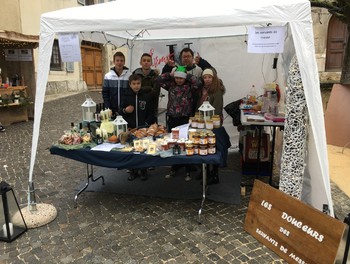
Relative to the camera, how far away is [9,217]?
3205 mm

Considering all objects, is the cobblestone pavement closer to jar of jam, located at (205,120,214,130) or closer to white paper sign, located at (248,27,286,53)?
jar of jam, located at (205,120,214,130)

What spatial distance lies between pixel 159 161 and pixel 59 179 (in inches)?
86.2

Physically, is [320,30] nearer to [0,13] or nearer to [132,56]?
[132,56]

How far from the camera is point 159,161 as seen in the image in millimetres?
3346

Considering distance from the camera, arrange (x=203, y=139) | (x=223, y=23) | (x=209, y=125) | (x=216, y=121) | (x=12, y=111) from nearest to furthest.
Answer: (x=223, y=23)
(x=203, y=139)
(x=209, y=125)
(x=216, y=121)
(x=12, y=111)

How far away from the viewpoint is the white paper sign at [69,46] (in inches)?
132

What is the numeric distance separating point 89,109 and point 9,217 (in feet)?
5.18

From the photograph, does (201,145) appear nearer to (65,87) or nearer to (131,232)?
(131,232)

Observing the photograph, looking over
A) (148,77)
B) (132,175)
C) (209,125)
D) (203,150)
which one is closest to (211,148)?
(203,150)

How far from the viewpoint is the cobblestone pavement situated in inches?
114

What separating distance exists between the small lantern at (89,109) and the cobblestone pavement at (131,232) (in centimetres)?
101

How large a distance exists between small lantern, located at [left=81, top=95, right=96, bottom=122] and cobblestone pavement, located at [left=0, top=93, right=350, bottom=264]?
1.01 metres

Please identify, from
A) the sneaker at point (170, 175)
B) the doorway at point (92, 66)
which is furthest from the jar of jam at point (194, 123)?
the doorway at point (92, 66)

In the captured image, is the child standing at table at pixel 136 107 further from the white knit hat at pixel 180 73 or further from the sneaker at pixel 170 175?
the sneaker at pixel 170 175
